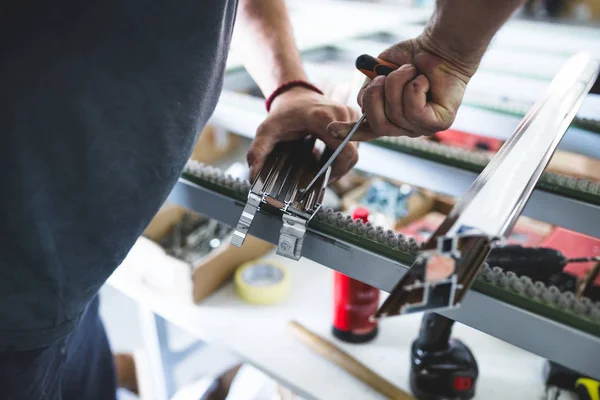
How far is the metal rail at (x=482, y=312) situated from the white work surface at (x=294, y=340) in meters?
0.26

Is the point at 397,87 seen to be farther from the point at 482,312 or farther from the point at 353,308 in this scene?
the point at 353,308

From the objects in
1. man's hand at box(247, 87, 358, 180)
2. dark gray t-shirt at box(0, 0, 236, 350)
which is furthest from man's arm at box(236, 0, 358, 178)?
dark gray t-shirt at box(0, 0, 236, 350)

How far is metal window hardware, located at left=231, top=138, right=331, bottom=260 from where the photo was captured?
0.52 metres

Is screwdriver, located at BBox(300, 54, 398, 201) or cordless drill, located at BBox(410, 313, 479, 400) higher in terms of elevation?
screwdriver, located at BBox(300, 54, 398, 201)

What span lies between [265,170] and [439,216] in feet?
2.33

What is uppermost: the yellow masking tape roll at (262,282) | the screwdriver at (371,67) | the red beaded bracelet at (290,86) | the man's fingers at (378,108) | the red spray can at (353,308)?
the screwdriver at (371,67)

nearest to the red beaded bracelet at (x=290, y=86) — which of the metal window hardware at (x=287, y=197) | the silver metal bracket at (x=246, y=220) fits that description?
the metal window hardware at (x=287, y=197)

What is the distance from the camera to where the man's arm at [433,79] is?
43 centimetres

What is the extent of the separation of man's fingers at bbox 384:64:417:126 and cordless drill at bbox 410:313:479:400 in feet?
1.04

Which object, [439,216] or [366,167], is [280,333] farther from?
[439,216]

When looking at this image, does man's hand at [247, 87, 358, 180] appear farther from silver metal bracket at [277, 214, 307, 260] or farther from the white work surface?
the white work surface

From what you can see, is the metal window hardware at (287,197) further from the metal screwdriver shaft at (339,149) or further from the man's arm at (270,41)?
the man's arm at (270,41)

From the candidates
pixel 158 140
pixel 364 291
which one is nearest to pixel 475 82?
pixel 364 291

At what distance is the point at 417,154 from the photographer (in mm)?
756
